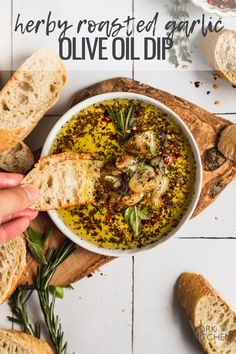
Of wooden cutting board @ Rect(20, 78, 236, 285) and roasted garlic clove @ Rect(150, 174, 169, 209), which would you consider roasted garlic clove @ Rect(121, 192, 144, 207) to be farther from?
wooden cutting board @ Rect(20, 78, 236, 285)

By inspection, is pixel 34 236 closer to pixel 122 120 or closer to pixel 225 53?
pixel 122 120

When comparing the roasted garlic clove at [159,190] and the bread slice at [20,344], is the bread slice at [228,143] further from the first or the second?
the bread slice at [20,344]

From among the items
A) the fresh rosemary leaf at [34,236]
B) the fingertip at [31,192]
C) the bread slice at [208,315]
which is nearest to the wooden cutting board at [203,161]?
the fresh rosemary leaf at [34,236]

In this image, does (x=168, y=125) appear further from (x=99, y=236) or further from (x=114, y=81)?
(x=99, y=236)

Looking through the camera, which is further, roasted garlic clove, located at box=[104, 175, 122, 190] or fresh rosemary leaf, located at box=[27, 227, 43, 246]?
fresh rosemary leaf, located at box=[27, 227, 43, 246]

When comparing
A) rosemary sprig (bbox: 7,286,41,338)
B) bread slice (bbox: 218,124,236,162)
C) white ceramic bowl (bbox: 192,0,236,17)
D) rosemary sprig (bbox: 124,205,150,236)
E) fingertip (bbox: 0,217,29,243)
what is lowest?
rosemary sprig (bbox: 7,286,41,338)

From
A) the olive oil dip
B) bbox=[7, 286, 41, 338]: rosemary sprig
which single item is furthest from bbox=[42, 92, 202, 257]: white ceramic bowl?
bbox=[7, 286, 41, 338]: rosemary sprig
